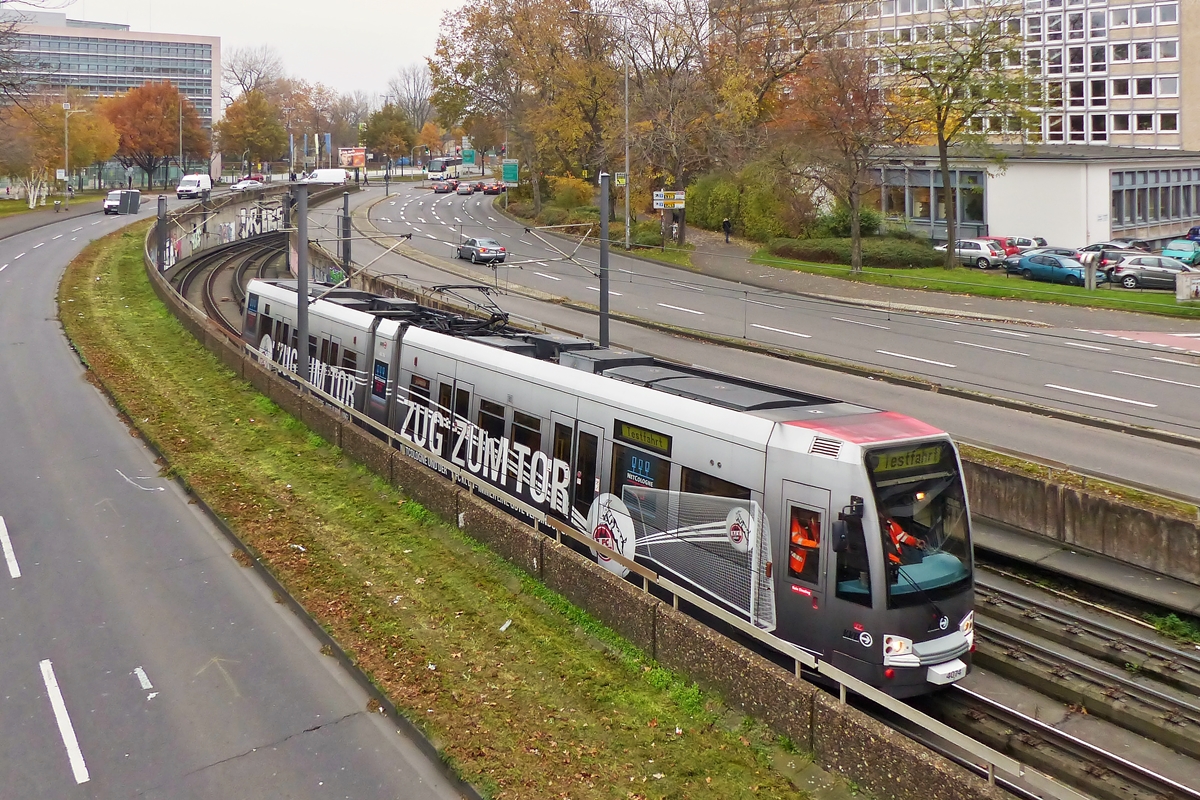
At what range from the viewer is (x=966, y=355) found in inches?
1135

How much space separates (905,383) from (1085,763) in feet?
52.1

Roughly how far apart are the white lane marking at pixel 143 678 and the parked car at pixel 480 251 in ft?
133

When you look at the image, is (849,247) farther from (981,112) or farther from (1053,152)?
(1053,152)

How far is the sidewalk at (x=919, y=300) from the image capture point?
34219 mm

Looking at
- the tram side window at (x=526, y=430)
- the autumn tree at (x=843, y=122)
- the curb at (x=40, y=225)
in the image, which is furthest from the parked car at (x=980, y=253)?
the curb at (x=40, y=225)

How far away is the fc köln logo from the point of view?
500 inches

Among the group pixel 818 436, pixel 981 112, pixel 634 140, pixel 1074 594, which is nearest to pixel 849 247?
pixel 981 112

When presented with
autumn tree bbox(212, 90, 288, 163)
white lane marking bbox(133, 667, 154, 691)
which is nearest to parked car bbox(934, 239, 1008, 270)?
white lane marking bbox(133, 667, 154, 691)

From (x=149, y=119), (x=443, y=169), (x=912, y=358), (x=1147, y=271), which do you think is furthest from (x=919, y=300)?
(x=443, y=169)

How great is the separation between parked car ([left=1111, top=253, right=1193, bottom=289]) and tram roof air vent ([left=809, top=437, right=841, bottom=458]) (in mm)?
35312

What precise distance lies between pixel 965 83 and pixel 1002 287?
9261 mm

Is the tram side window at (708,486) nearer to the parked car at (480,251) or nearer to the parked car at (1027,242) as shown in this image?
the parked car at (480,251)

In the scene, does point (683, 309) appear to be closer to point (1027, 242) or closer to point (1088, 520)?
point (1027, 242)

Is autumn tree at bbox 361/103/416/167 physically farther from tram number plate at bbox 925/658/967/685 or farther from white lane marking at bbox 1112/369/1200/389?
tram number plate at bbox 925/658/967/685
